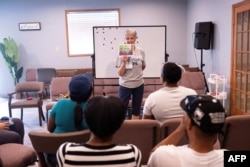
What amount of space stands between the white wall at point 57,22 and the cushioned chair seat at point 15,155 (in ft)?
17.2

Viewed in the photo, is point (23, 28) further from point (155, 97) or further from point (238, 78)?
point (155, 97)

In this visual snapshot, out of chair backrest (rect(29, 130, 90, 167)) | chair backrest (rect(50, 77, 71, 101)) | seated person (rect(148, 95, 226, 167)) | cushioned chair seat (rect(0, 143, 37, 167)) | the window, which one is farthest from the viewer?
the window

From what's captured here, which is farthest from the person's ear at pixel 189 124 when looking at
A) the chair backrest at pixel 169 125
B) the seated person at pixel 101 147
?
the chair backrest at pixel 169 125

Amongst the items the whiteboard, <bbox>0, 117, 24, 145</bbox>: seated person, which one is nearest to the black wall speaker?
the whiteboard

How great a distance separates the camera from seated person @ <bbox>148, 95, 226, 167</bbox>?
3.57 feet

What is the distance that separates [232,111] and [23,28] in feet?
18.4

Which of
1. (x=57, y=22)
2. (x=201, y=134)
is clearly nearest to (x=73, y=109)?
(x=201, y=134)

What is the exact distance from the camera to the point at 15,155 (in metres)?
2.38

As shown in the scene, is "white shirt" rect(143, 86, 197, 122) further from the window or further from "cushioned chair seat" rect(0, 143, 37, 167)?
the window

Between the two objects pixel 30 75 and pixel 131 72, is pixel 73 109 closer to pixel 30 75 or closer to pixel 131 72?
pixel 131 72

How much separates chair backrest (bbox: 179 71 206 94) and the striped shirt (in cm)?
369

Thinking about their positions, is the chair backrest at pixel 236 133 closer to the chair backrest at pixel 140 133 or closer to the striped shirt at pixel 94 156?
the chair backrest at pixel 140 133

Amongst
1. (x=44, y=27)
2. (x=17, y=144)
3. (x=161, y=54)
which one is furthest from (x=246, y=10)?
(x=44, y=27)

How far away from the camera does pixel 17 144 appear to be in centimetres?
260
